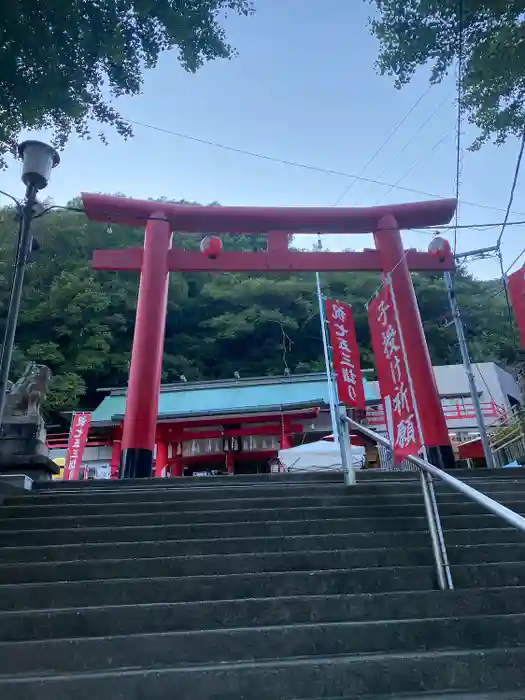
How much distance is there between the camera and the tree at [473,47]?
5.55 m

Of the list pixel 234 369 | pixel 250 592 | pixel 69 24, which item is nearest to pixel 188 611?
pixel 250 592

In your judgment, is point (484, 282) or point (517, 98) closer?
point (517, 98)

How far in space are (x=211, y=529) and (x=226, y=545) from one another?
27 centimetres

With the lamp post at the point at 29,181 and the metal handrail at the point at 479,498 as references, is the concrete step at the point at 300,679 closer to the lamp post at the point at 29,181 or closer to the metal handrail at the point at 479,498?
the metal handrail at the point at 479,498

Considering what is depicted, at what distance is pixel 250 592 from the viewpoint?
125 inches

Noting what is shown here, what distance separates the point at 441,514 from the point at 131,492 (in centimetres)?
285

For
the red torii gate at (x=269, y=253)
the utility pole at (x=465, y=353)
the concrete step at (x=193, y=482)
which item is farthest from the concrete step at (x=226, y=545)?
the utility pole at (x=465, y=353)

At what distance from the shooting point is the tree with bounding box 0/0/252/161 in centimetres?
507

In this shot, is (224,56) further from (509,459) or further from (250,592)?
(509,459)

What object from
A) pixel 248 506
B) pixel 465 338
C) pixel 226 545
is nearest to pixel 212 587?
pixel 226 545

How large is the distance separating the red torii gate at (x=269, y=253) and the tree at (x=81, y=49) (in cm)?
236

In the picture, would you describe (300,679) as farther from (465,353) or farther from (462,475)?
(465,353)

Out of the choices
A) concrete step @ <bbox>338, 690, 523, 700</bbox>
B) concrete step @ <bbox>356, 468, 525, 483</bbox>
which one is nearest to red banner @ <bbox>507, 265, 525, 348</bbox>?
concrete step @ <bbox>356, 468, 525, 483</bbox>

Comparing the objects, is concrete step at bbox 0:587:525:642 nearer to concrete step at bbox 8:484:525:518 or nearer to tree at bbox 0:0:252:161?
concrete step at bbox 8:484:525:518
